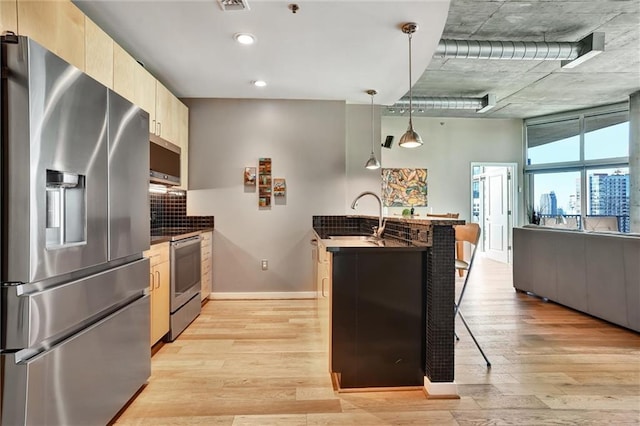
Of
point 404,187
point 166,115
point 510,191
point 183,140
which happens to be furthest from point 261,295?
point 510,191

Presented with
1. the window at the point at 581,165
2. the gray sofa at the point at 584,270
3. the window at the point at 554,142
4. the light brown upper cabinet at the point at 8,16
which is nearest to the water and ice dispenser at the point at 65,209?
the light brown upper cabinet at the point at 8,16

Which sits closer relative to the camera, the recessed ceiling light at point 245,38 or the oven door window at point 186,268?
the recessed ceiling light at point 245,38

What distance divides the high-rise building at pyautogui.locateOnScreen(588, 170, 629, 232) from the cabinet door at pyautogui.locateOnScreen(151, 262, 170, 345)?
7.28 metres

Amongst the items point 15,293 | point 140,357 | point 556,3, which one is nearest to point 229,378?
point 140,357

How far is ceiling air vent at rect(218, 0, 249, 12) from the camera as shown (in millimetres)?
2367

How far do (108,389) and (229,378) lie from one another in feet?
2.58

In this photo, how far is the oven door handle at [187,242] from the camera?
10.4ft

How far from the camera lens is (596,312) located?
3.61 m

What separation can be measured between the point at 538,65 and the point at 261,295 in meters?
4.70

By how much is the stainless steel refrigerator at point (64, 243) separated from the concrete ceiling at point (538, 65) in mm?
2676

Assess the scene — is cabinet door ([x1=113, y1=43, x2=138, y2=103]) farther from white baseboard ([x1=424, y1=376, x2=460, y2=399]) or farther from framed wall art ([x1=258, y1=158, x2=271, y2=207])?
white baseboard ([x1=424, y1=376, x2=460, y2=399])

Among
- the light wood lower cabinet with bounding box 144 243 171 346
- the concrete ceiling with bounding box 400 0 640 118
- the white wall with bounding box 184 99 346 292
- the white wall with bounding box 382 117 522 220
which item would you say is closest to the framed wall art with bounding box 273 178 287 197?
the white wall with bounding box 184 99 346 292

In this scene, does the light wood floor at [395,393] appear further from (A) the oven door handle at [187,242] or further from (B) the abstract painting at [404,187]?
(B) the abstract painting at [404,187]

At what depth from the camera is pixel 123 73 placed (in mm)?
2693
